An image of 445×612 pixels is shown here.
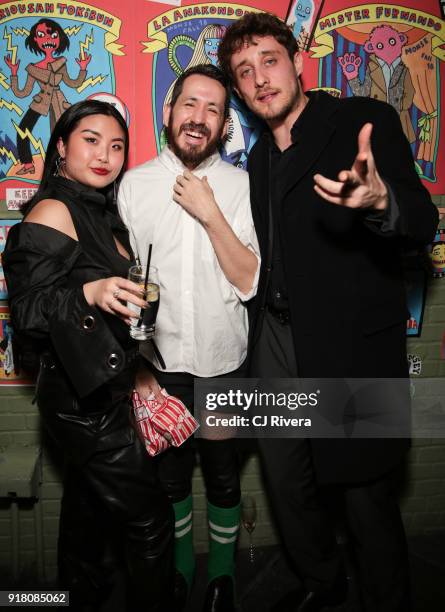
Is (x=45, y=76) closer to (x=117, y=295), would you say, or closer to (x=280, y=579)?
(x=117, y=295)

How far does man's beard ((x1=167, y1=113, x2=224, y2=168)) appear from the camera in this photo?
208cm

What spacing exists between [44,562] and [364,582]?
1.67 metres

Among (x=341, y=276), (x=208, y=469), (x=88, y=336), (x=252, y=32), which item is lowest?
(x=208, y=469)

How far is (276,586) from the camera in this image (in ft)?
8.32

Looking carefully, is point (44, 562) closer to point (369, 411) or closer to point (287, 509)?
point (287, 509)

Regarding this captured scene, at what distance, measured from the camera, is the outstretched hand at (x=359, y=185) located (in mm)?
1494

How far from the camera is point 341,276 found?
1.96m

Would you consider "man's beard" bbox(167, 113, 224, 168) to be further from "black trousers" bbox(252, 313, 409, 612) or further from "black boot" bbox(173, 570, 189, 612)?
"black boot" bbox(173, 570, 189, 612)

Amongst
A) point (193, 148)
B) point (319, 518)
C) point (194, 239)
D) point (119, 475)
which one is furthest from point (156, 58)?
point (319, 518)

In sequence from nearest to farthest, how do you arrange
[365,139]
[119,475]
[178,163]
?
[365,139], [119,475], [178,163]

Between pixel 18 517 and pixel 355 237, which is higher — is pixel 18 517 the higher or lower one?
the lower one

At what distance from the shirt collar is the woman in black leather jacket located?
0.65 ft

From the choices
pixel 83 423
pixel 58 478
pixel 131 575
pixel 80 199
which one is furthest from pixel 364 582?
pixel 80 199

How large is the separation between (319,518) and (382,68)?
7.40 feet
